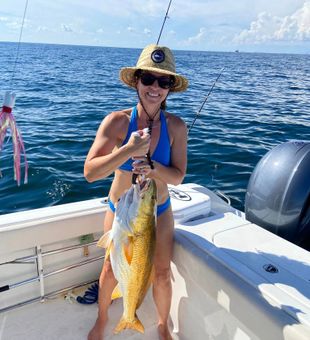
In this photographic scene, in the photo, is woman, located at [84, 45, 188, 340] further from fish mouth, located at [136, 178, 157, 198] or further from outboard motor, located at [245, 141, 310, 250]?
outboard motor, located at [245, 141, 310, 250]

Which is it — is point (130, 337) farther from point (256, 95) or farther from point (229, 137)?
point (256, 95)

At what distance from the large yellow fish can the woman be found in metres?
0.24

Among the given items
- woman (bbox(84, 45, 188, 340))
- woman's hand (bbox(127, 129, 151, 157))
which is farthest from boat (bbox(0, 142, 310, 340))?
woman's hand (bbox(127, 129, 151, 157))

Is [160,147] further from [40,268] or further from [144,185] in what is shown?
[40,268]

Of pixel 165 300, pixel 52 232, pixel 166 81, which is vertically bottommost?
pixel 165 300

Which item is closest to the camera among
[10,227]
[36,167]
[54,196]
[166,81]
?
[166,81]

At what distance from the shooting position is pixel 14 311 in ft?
10.2

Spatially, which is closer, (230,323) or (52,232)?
(230,323)

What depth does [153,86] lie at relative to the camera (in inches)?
99.3

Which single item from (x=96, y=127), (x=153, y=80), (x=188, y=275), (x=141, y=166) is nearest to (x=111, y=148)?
(x=141, y=166)

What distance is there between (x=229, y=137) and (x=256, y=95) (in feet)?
32.3

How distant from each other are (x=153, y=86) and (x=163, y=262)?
51.3 inches

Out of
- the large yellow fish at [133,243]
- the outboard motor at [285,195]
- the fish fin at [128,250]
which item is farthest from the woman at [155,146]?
the outboard motor at [285,195]

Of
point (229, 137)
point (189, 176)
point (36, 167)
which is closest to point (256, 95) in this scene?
point (229, 137)
